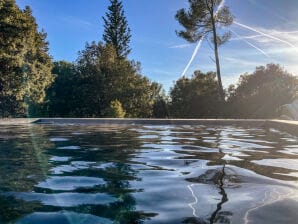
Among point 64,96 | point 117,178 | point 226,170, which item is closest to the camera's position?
point 117,178

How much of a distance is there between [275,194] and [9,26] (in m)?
A: 15.6

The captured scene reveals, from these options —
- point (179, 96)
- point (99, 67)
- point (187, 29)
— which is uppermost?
point (187, 29)

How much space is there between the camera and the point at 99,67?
26234 millimetres

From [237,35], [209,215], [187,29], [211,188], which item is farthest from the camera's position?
[187,29]

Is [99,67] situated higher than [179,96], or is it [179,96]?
[99,67]

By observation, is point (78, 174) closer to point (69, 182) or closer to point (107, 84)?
point (69, 182)

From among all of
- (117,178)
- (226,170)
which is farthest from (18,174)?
(226,170)

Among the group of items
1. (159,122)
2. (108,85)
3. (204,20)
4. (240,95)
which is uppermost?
(204,20)

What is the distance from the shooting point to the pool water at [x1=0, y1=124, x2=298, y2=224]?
6.94 ft

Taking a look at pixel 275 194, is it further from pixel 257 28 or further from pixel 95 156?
pixel 257 28

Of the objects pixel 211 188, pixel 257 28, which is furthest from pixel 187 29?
pixel 211 188

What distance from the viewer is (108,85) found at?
25.9 meters

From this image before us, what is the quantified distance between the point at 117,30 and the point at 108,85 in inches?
238

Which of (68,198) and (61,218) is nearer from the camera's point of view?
(61,218)
